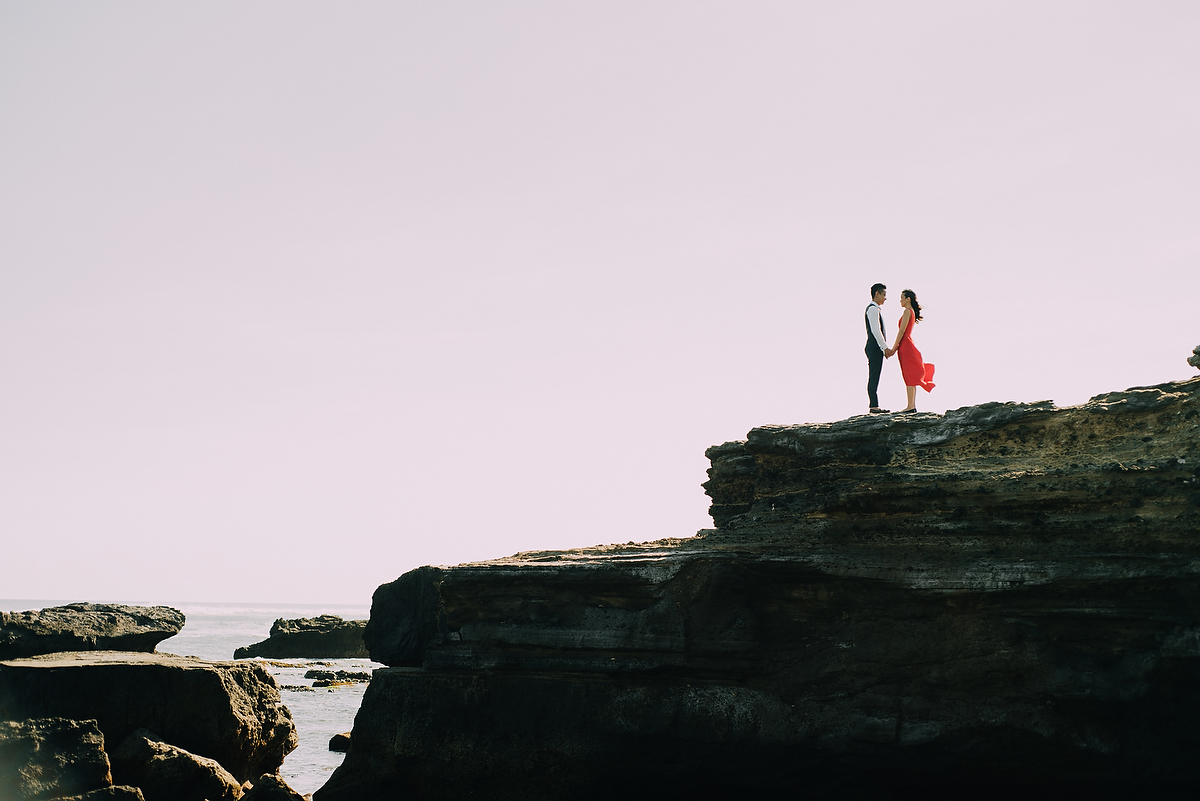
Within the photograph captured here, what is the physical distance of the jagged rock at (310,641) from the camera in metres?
51.1

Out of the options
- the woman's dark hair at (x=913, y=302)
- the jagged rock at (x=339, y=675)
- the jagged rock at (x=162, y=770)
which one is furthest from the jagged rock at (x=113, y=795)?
the jagged rock at (x=339, y=675)

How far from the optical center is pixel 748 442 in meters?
14.0

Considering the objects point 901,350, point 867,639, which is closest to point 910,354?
point 901,350

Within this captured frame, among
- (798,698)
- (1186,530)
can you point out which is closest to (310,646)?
(798,698)

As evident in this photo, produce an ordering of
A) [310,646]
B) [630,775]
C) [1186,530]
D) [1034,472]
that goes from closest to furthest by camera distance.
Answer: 1. [1186,530]
2. [1034,472]
3. [630,775]
4. [310,646]

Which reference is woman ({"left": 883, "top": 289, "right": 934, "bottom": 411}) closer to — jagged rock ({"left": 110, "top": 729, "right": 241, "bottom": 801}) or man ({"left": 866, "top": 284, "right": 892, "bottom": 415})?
man ({"left": 866, "top": 284, "right": 892, "bottom": 415})

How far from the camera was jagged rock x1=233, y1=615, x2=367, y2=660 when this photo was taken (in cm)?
5112

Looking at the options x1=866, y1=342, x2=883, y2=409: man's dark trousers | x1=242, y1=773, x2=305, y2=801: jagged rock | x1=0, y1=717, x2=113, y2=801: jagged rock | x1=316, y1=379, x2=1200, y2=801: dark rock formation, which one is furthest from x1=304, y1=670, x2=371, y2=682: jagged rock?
x1=866, y1=342, x2=883, y2=409: man's dark trousers

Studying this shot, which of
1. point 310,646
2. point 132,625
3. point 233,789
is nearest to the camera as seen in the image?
point 233,789

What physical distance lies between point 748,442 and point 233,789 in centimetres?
971

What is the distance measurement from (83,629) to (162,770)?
3739 millimetres

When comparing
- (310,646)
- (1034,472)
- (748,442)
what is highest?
(748,442)

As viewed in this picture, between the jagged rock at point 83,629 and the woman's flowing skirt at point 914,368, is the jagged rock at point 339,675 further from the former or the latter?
the woman's flowing skirt at point 914,368

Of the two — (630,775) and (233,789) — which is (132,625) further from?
(630,775)
